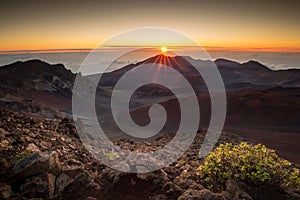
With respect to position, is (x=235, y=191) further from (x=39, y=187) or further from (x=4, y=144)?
(x=4, y=144)

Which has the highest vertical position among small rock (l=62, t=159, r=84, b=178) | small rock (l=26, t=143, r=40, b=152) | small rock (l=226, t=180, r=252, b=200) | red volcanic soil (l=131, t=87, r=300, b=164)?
small rock (l=26, t=143, r=40, b=152)

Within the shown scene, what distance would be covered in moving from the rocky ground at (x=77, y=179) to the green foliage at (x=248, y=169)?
0.19 m

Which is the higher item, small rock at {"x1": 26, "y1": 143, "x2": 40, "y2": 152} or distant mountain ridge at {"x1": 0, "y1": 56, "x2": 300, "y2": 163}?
small rock at {"x1": 26, "y1": 143, "x2": 40, "y2": 152}

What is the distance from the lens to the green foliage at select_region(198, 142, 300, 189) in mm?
5082

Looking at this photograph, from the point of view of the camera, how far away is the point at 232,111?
30.9 metres

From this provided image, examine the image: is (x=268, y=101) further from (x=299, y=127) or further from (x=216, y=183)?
(x=216, y=183)

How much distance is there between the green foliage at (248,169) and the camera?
508cm

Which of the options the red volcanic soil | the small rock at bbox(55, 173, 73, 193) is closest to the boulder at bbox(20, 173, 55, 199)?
the small rock at bbox(55, 173, 73, 193)

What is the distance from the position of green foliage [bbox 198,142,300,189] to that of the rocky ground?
0.19m

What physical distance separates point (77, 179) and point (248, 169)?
10.8 feet

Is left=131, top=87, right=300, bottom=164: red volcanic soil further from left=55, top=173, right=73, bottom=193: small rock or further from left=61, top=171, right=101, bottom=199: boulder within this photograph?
left=55, top=173, right=73, bottom=193: small rock

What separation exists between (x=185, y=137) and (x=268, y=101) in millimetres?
25760

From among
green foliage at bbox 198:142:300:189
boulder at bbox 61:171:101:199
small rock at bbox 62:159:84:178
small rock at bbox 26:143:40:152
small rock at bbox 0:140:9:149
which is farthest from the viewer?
small rock at bbox 26:143:40:152

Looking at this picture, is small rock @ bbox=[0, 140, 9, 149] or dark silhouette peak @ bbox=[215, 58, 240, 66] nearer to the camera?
small rock @ bbox=[0, 140, 9, 149]
